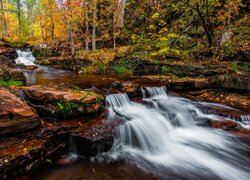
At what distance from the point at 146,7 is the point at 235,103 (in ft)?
41.8

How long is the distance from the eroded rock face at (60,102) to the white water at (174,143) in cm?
87

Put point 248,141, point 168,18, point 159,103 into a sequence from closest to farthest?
point 248,141
point 159,103
point 168,18

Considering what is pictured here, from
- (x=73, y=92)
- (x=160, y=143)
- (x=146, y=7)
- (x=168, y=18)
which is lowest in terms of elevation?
(x=160, y=143)

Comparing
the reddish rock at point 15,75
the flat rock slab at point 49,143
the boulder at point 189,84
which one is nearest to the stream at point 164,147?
the flat rock slab at point 49,143

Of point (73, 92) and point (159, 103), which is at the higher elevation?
point (73, 92)

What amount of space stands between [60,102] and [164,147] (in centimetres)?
307

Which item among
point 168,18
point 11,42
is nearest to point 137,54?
point 168,18

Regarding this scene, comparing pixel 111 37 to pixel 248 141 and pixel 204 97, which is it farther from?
pixel 248 141

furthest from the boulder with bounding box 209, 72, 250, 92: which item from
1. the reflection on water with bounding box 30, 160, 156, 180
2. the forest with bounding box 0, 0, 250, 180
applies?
the reflection on water with bounding box 30, 160, 156, 180

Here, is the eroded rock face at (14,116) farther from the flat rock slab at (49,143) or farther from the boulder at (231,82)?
the boulder at (231,82)

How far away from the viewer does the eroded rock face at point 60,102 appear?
16.2ft

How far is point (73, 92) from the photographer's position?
551cm

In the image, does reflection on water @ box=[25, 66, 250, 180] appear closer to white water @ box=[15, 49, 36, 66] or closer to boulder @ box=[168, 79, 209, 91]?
boulder @ box=[168, 79, 209, 91]

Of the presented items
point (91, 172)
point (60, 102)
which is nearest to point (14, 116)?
point (60, 102)
